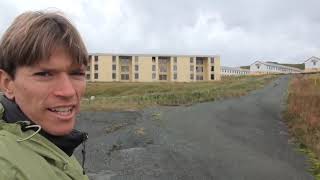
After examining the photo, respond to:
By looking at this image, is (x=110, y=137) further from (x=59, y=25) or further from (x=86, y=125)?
(x=59, y=25)

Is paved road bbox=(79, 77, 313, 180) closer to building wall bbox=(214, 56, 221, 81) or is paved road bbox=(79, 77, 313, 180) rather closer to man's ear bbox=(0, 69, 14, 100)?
man's ear bbox=(0, 69, 14, 100)

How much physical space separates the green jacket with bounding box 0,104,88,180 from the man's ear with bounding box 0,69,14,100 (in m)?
0.06

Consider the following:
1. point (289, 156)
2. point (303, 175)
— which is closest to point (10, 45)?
point (303, 175)

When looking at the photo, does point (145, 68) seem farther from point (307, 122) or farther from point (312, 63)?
point (307, 122)

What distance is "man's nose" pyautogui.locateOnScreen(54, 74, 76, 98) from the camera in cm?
165

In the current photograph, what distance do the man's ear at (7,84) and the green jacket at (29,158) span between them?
0.19ft

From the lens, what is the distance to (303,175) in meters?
8.41

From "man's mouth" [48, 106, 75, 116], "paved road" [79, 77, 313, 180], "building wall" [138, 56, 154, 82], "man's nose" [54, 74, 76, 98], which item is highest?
"building wall" [138, 56, 154, 82]

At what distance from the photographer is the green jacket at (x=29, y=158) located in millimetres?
1328

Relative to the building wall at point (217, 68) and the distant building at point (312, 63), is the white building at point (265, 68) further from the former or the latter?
the building wall at point (217, 68)

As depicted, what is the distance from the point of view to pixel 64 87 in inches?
65.6

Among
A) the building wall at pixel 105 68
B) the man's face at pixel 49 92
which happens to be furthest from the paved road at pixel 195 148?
the building wall at pixel 105 68

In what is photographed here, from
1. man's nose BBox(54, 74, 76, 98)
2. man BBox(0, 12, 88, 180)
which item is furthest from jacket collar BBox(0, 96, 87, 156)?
man's nose BBox(54, 74, 76, 98)

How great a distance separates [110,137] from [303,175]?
6.20 metres
